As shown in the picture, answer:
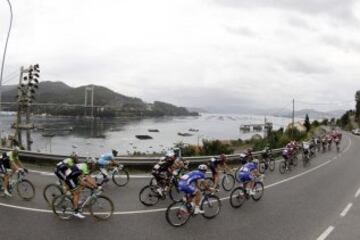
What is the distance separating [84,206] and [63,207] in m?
0.56

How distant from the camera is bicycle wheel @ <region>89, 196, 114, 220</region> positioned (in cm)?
973

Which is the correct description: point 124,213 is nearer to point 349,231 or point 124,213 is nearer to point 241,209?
point 241,209

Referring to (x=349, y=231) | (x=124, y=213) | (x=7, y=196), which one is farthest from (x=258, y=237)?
(x=7, y=196)

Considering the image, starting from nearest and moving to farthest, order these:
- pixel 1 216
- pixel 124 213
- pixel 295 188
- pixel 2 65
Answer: pixel 1 216 → pixel 124 213 → pixel 295 188 → pixel 2 65

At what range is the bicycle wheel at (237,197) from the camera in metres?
11.8

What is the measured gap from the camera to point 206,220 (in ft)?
33.2

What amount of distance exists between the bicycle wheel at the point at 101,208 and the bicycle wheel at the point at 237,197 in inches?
162

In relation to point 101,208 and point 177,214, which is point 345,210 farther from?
point 101,208

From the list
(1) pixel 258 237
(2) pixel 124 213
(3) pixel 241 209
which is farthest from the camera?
(3) pixel 241 209

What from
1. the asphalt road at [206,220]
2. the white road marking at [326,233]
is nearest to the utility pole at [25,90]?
the asphalt road at [206,220]

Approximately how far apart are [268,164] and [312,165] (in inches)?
214

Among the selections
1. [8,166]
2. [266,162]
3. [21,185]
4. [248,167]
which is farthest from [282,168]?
[8,166]

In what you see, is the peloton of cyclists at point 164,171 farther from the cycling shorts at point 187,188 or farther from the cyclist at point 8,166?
the cyclist at point 8,166

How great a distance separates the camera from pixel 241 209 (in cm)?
1150
